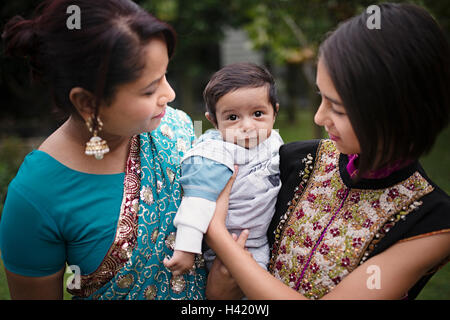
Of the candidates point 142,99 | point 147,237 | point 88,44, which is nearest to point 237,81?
point 142,99

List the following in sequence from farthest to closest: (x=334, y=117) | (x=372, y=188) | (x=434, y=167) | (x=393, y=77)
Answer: (x=434, y=167)
(x=372, y=188)
(x=334, y=117)
(x=393, y=77)

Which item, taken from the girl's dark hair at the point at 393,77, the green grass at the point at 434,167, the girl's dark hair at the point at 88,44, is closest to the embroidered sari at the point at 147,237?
the girl's dark hair at the point at 88,44

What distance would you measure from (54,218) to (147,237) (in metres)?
0.39

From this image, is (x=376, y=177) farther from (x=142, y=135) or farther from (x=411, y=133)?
(x=142, y=135)

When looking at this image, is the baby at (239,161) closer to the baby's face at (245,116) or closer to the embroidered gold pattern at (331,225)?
the baby's face at (245,116)

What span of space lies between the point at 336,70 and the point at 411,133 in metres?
0.36

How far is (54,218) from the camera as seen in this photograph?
1.61 metres

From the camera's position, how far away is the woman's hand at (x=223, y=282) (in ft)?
5.88

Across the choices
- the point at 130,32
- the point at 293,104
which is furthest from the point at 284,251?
the point at 293,104

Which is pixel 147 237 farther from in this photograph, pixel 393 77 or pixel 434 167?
pixel 434 167

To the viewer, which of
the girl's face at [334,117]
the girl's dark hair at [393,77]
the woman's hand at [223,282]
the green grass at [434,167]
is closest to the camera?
the girl's dark hair at [393,77]

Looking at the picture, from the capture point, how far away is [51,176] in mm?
1630

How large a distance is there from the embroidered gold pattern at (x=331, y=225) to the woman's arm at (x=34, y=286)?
94 cm

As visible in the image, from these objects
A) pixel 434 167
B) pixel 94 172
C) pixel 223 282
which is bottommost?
pixel 223 282
